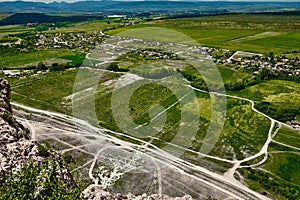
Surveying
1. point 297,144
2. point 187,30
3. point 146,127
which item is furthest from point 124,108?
point 187,30

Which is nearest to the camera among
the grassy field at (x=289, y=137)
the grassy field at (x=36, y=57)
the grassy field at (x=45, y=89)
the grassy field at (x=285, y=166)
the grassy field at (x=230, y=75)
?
the grassy field at (x=285, y=166)

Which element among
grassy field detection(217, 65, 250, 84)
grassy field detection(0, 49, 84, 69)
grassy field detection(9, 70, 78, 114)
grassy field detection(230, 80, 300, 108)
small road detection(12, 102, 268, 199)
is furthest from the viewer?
grassy field detection(0, 49, 84, 69)

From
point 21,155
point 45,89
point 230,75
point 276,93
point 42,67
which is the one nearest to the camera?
point 21,155

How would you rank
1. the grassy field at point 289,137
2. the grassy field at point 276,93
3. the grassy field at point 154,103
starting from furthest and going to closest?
1. the grassy field at point 276,93
2. the grassy field at point 154,103
3. the grassy field at point 289,137

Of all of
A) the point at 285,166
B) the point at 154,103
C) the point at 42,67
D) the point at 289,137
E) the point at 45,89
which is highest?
the point at 42,67

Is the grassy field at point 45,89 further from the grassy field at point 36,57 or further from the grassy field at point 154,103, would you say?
the grassy field at point 36,57

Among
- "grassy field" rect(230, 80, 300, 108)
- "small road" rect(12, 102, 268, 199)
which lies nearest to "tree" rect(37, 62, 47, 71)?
"small road" rect(12, 102, 268, 199)

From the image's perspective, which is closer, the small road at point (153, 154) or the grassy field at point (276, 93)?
the small road at point (153, 154)

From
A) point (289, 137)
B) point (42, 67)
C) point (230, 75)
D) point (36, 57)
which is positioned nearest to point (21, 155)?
point (289, 137)

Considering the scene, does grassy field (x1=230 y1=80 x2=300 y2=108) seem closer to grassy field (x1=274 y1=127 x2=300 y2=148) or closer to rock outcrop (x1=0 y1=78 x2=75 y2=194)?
grassy field (x1=274 y1=127 x2=300 y2=148)

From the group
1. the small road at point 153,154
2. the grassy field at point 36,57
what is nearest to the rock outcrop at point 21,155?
the small road at point 153,154

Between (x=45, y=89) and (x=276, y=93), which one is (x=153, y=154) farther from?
(x=45, y=89)

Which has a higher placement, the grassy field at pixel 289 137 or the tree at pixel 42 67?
the tree at pixel 42 67
